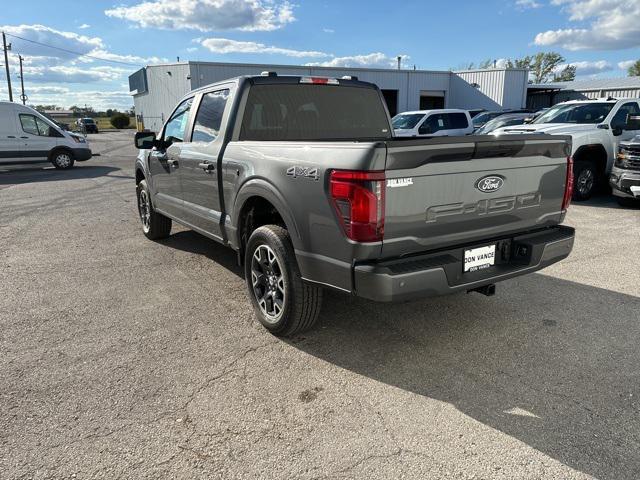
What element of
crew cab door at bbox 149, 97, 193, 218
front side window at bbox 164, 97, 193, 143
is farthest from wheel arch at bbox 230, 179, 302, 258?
front side window at bbox 164, 97, 193, 143

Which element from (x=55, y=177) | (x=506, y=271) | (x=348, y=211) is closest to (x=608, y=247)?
(x=506, y=271)

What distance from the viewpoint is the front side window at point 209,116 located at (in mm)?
4504

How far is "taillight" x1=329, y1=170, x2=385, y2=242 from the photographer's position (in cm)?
274

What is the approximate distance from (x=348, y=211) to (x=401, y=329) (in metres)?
1.47

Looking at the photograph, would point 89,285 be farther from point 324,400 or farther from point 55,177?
point 55,177

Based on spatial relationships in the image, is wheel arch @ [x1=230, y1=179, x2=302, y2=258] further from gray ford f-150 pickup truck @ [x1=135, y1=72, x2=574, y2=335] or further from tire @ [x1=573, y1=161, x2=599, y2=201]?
tire @ [x1=573, y1=161, x2=599, y2=201]

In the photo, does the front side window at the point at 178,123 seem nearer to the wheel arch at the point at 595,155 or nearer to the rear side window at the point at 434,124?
the wheel arch at the point at 595,155

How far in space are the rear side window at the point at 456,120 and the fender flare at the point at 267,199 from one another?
1287 cm

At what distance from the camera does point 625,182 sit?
8383 millimetres

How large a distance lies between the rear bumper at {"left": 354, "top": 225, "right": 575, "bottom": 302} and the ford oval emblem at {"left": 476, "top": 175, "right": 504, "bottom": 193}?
37cm

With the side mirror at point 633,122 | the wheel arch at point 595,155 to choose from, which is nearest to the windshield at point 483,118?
the wheel arch at point 595,155

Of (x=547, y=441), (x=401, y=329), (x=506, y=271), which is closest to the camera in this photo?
(x=547, y=441)

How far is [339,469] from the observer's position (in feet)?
7.73

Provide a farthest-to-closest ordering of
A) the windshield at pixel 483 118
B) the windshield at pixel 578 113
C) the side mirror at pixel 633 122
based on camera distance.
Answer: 1. the windshield at pixel 483 118
2. the windshield at pixel 578 113
3. the side mirror at pixel 633 122
